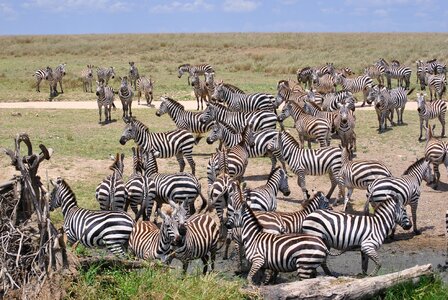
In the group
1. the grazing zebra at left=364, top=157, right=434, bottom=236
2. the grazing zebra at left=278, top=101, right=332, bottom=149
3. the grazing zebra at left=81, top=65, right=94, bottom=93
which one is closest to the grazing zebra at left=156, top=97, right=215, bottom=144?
the grazing zebra at left=278, top=101, right=332, bottom=149

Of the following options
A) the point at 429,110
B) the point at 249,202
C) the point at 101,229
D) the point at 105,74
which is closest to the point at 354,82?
the point at 429,110

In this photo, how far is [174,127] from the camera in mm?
19484

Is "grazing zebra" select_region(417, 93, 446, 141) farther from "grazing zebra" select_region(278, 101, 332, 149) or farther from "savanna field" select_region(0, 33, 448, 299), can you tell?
"grazing zebra" select_region(278, 101, 332, 149)

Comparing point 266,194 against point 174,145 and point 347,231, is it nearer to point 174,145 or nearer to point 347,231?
point 347,231

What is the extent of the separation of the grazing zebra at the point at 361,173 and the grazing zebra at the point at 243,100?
705 cm

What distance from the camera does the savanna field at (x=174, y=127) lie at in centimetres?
693

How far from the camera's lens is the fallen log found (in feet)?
22.6

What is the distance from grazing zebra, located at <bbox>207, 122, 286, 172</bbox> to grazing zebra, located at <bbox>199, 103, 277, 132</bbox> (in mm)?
1428

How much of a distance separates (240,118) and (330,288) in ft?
32.5

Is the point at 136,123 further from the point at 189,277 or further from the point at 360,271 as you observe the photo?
the point at 189,277

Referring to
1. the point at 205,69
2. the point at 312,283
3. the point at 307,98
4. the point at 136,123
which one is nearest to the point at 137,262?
the point at 312,283

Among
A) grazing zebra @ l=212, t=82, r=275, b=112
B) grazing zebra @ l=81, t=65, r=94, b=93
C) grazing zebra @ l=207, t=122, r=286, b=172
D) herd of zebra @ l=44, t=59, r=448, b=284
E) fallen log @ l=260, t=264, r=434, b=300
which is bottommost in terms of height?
fallen log @ l=260, t=264, r=434, b=300

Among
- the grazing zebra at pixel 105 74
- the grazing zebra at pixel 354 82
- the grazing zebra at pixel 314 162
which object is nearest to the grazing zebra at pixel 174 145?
the grazing zebra at pixel 314 162

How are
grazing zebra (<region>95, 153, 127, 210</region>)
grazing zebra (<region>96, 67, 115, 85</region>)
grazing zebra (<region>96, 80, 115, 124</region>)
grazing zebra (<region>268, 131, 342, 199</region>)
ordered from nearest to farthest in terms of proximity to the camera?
grazing zebra (<region>95, 153, 127, 210</region>) → grazing zebra (<region>268, 131, 342, 199</region>) → grazing zebra (<region>96, 80, 115, 124</region>) → grazing zebra (<region>96, 67, 115, 85</region>)
